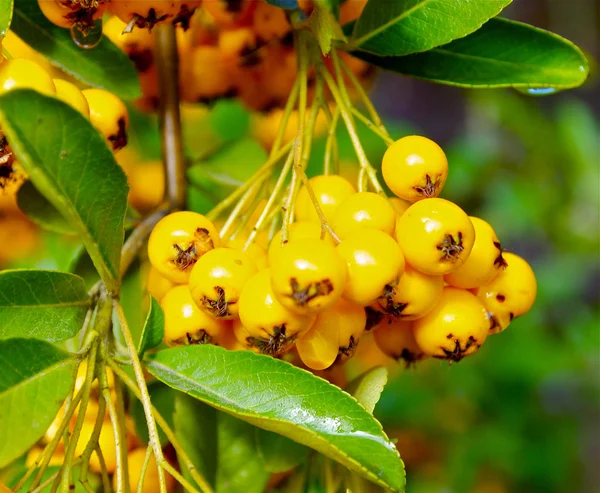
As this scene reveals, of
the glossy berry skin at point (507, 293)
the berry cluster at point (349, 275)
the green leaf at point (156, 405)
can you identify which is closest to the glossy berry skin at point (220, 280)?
the berry cluster at point (349, 275)

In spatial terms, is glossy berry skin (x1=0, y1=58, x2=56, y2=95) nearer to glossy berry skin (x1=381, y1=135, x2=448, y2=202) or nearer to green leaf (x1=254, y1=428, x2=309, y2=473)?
glossy berry skin (x1=381, y1=135, x2=448, y2=202)

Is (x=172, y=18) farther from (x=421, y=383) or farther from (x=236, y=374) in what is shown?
(x=421, y=383)

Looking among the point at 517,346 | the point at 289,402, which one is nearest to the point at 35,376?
the point at 289,402

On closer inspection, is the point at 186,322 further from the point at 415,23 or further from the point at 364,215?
the point at 415,23

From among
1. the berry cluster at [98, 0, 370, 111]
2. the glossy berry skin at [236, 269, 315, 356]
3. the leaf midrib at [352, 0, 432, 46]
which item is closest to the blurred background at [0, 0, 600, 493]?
the berry cluster at [98, 0, 370, 111]

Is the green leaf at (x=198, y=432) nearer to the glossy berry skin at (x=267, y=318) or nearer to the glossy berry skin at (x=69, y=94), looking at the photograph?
the glossy berry skin at (x=267, y=318)
